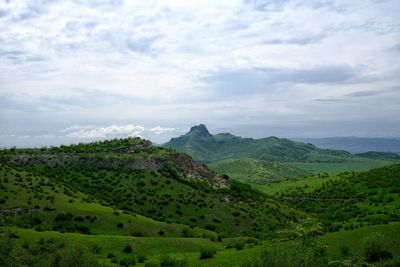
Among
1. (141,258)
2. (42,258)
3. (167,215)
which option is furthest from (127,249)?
(167,215)

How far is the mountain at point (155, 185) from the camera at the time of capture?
75.9 m

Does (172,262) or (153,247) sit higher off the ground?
(172,262)

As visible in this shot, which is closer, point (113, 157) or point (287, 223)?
point (287, 223)

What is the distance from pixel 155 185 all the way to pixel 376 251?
50.6 m

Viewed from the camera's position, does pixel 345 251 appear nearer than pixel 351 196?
Yes

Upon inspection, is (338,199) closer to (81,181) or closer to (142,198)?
(142,198)

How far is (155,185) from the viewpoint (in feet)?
278

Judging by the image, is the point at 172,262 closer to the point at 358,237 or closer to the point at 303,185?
the point at 358,237

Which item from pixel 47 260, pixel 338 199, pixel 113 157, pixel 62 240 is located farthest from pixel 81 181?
pixel 338 199

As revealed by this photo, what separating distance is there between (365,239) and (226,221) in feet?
118

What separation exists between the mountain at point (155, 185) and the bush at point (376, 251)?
3011 centimetres

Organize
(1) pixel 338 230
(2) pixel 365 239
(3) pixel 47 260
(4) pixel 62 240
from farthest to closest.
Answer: (1) pixel 338 230
(4) pixel 62 240
(2) pixel 365 239
(3) pixel 47 260

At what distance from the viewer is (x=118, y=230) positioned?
58750 mm

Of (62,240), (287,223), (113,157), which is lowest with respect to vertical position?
(287,223)
